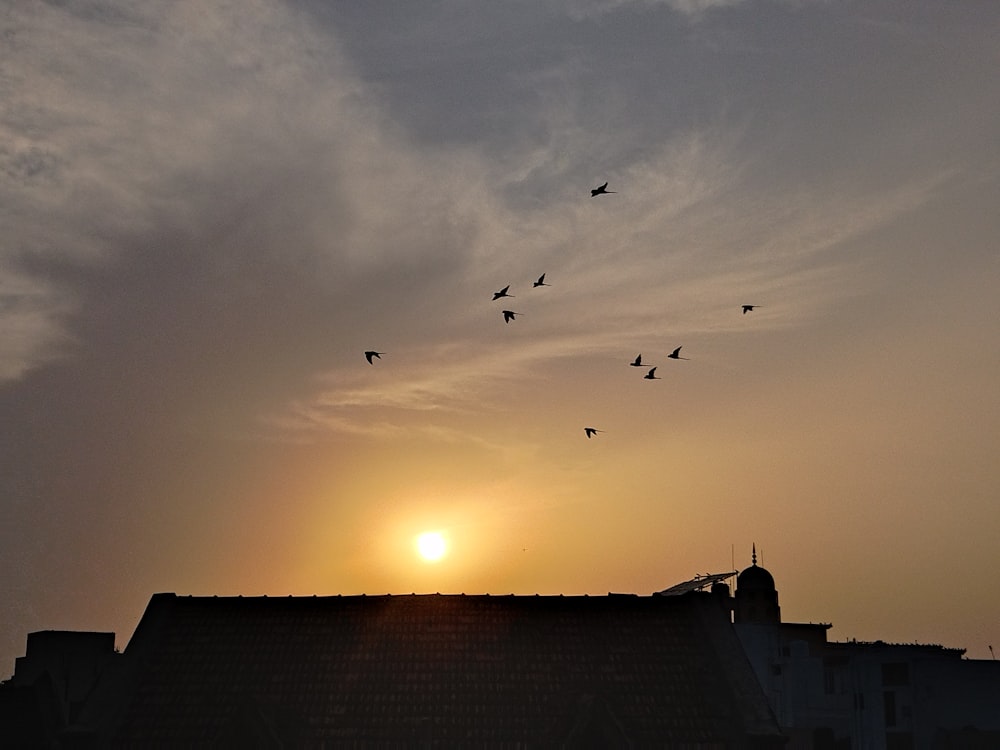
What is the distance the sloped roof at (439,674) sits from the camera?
4609 centimetres

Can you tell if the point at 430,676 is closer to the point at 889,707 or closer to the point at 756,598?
the point at 889,707

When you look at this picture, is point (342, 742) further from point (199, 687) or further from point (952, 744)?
point (952, 744)

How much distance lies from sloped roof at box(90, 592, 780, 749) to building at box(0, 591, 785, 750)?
58mm

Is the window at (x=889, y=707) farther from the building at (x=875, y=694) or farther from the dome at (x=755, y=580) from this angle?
the dome at (x=755, y=580)

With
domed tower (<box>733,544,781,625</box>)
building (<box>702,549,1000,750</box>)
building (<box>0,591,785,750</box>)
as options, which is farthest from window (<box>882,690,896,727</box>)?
building (<box>0,591,785,750</box>)

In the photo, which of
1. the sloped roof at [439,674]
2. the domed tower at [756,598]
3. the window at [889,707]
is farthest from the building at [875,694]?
the sloped roof at [439,674]

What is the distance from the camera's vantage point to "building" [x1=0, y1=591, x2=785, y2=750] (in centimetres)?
4606

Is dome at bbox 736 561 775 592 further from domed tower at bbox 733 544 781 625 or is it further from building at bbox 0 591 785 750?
building at bbox 0 591 785 750

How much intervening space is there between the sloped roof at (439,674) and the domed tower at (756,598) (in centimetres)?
7127

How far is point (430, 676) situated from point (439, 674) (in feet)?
1.26

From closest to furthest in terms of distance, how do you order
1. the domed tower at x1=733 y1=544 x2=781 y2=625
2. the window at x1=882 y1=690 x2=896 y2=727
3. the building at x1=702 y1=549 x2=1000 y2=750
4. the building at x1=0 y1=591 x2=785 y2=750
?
the building at x1=0 y1=591 x2=785 y2=750 → the building at x1=702 y1=549 x2=1000 y2=750 → the window at x1=882 y1=690 x2=896 y2=727 → the domed tower at x1=733 y1=544 x2=781 y2=625

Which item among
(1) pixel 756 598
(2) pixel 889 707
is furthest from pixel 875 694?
(1) pixel 756 598

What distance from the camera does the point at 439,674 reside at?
4862 cm

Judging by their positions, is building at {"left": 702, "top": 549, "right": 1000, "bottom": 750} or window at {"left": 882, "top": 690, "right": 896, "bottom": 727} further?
window at {"left": 882, "top": 690, "right": 896, "bottom": 727}
